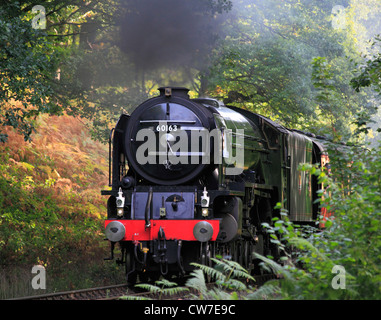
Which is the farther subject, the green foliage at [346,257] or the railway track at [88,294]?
the railway track at [88,294]

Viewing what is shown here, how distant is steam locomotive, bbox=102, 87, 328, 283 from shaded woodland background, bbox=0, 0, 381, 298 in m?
1.71

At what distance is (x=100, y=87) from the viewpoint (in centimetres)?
1916

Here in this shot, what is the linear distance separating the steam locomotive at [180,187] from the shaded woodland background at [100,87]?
1.71 meters

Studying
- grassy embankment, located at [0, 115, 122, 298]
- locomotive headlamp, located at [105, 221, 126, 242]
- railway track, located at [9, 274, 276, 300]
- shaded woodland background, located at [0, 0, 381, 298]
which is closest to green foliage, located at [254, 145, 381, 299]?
shaded woodland background, located at [0, 0, 381, 298]

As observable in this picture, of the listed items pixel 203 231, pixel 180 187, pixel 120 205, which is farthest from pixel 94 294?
pixel 180 187

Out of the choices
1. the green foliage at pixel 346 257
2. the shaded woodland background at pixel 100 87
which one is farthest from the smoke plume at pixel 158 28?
the green foliage at pixel 346 257

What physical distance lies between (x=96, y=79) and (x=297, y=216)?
7.79 m

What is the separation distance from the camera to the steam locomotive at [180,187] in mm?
10766

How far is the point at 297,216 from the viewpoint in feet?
49.2

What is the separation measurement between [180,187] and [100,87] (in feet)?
29.1

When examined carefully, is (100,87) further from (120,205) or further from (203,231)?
(203,231)

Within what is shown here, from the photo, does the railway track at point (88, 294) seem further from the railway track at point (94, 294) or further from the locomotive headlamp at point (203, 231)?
the locomotive headlamp at point (203, 231)
